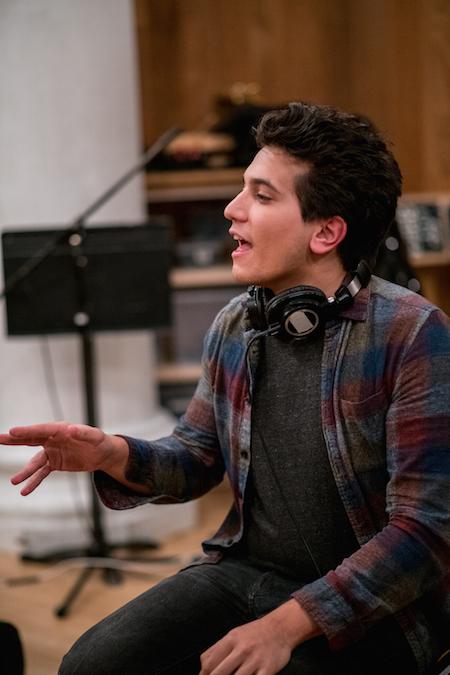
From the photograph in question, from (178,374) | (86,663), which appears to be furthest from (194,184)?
(86,663)

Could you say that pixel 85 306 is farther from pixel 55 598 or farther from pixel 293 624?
pixel 293 624

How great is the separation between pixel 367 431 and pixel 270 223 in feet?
1.23

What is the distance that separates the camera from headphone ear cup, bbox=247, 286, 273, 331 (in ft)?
5.43

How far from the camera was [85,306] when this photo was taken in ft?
10.6

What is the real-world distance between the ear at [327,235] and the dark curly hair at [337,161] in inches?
0.5

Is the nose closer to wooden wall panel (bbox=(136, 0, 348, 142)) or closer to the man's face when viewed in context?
the man's face

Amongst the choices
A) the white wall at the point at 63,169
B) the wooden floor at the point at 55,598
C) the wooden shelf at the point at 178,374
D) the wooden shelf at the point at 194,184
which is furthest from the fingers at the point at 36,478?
the wooden shelf at the point at 194,184

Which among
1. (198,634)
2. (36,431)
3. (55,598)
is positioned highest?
(36,431)

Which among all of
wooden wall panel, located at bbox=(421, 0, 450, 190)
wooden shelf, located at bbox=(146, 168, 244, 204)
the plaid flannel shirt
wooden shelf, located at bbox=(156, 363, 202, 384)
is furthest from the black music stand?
wooden wall panel, located at bbox=(421, 0, 450, 190)

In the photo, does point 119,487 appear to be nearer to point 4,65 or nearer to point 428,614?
point 428,614

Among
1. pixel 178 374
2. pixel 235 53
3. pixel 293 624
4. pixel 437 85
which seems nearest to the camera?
pixel 293 624

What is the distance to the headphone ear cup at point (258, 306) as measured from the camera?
1.66 m

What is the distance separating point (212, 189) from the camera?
448 centimetres

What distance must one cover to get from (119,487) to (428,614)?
565 millimetres
